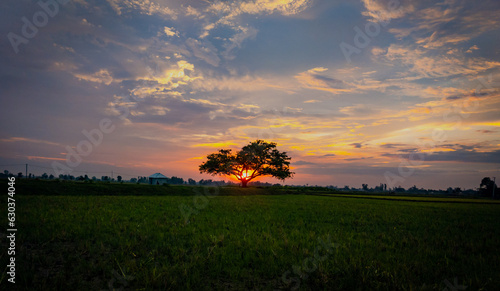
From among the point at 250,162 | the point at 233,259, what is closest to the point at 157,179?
the point at 250,162

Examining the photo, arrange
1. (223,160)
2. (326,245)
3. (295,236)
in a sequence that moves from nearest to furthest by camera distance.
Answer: (326,245) < (295,236) < (223,160)

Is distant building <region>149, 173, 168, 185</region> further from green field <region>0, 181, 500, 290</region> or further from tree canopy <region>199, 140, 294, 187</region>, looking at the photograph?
green field <region>0, 181, 500, 290</region>

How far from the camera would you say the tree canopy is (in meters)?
68.0

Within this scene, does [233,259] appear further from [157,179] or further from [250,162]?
[157,179]

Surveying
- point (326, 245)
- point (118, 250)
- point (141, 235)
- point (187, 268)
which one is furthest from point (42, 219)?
point (326, 245)

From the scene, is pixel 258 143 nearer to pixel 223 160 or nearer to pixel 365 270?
pixel 223 160

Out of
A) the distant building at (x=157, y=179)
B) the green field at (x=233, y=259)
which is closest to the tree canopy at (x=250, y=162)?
the distant building at (x=157, y=179)

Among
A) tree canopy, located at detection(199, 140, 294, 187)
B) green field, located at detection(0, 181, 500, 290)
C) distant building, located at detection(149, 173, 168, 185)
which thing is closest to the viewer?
green field, located at detection(0, 181, 500, 290)

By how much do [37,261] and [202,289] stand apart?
13.1ft

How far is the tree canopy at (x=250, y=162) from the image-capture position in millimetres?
68012

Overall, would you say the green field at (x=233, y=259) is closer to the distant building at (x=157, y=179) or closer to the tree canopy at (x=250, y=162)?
the tree canopy at (x=250, y=162)

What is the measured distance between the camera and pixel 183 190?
42.5 metres

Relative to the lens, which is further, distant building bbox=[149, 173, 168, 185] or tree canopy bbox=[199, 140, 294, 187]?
distant building bbox=[149, 173, 168, 185]

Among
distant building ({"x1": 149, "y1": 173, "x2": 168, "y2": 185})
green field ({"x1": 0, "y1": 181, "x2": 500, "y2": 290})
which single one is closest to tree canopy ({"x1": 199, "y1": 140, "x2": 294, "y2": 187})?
distant building ({"x1": 149, "y1": 173, "x2": 168, "y2": 185})
